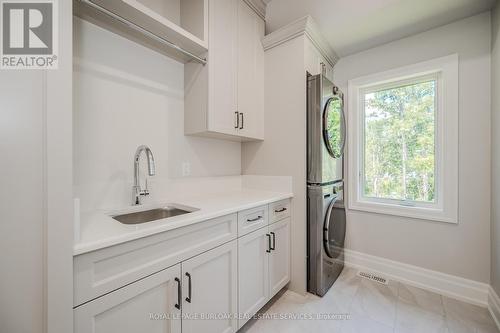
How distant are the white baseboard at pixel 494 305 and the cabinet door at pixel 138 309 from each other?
87.9 inches

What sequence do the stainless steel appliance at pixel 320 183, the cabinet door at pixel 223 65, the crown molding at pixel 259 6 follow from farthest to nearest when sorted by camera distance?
1. the crown molding at pixel 259 6
2. the stainless steel appliance at pixel 320 183
3. the cabinet door at pixel 223 65

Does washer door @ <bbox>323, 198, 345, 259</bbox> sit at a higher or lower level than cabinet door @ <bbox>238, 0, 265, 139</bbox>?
lower

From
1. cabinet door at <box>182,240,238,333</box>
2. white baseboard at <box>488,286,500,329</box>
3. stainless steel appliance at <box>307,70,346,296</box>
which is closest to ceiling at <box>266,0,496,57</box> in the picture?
stainless steel appliance at <box>307,70,346,296</box>

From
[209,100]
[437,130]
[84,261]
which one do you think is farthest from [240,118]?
[437,130]

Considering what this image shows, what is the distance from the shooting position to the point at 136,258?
0.89 m

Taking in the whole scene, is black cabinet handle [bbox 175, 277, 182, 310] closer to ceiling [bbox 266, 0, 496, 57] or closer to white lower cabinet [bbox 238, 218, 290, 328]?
white lower cabinet [bbox 238, 218, 290, 328]

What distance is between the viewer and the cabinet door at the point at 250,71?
1.84 metres

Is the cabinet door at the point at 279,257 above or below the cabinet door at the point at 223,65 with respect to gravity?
below

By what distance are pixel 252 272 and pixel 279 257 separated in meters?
0.38

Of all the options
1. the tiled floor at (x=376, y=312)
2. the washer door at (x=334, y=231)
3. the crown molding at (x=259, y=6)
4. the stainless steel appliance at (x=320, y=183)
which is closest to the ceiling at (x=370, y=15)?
the crown molding at (x=259, y=6)

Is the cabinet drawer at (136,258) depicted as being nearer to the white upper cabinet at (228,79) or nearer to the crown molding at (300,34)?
the white upper cabinet at (228,79)

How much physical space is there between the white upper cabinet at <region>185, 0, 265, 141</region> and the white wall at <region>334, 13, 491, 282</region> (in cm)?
147

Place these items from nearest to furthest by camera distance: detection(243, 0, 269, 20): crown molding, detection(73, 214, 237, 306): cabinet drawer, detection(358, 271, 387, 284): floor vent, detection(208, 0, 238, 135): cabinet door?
detection(73, 214, 237, 306): cabinet drawer, detection(208, 0, 238, 135): cabinet door, detection(243, 0, 269, 20): crown molding, detection(358, 271, 387, 284): floor vent

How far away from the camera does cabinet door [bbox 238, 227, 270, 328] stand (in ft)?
4.57
